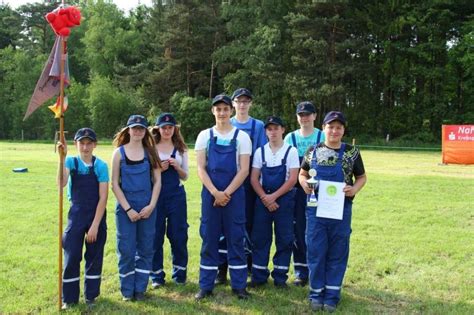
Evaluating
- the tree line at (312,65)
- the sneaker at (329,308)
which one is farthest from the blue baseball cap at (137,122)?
the tree line at (312,65)

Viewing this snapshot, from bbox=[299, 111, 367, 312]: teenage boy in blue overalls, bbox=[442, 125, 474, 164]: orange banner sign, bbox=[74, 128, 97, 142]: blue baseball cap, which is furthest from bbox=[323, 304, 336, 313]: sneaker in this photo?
bbox=[442, 125, 474, 164]: orange banner sign

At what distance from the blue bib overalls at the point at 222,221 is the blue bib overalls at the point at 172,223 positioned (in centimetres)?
49

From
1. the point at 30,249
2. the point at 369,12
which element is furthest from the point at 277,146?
the point at 369,12

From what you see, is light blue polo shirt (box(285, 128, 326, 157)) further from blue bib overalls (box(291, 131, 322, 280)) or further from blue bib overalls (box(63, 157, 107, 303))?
blue bib overalls (box(63, 157, 107, 303))

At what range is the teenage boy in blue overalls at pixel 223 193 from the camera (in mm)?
4691

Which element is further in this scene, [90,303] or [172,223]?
[172,223]

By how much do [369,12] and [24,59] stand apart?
3818cm

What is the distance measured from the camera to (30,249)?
21.3ft

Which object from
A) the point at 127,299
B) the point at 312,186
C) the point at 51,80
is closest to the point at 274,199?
the point at 312,186

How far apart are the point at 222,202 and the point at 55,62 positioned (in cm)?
204

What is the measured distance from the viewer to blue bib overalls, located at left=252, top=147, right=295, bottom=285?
5004 mm

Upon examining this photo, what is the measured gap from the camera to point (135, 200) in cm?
464

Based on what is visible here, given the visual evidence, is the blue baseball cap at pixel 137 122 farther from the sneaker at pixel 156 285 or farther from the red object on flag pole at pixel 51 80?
the sneaker at pixel 156 285

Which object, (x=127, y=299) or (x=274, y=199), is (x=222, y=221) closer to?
(x=274, y=199)
